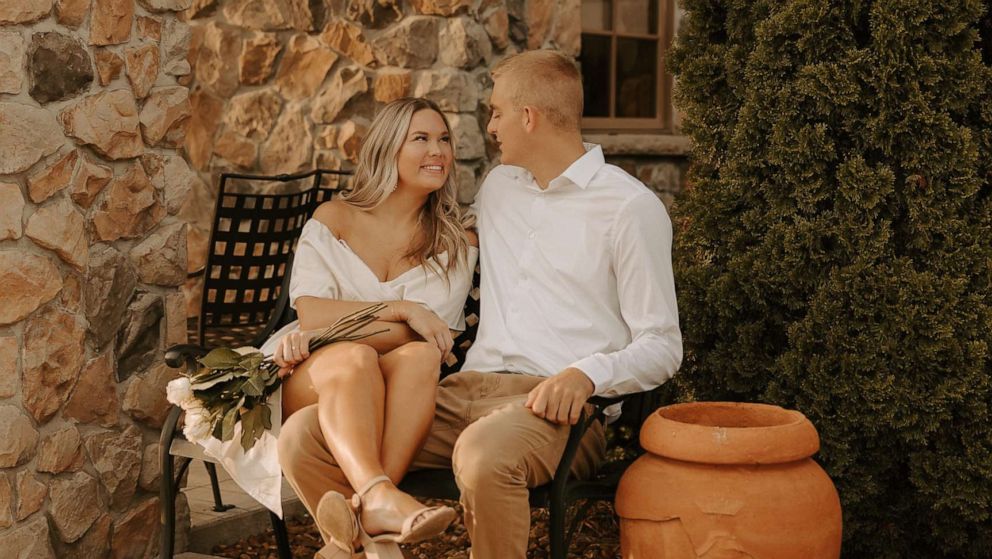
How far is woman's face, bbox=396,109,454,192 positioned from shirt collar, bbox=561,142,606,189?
38cm

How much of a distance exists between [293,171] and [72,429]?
2423mm

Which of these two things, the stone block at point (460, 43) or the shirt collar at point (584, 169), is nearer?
the shirt collar at point (584, 169)

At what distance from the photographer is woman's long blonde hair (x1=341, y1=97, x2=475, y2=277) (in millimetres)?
3068

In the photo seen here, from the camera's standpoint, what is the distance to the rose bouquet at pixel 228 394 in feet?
8.84

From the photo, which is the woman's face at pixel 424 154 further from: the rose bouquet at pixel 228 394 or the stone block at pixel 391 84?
the stone block at pixel 391 84

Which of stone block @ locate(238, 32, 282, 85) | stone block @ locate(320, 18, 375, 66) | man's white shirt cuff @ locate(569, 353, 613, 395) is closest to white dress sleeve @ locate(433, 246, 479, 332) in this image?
man's white shirt cuff @ locate(569, 353, 613, 395)

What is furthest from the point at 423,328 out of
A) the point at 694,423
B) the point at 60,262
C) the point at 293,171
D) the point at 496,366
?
the point at 293,171

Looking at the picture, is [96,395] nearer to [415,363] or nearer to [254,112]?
[415,363]

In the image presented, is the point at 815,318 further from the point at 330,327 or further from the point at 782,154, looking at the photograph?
the point at 330,327

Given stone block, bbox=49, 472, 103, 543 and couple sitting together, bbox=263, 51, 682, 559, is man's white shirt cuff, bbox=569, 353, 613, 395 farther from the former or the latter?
stone block, bbox=49, 472, 103, 543

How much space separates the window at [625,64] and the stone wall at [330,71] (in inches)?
32.6

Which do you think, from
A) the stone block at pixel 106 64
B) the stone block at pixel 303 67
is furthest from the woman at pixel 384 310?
the stone block at pixel 303 67

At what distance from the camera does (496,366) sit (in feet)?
9.52

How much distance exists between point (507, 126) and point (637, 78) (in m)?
3.51
